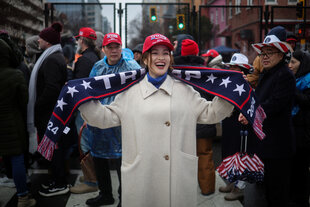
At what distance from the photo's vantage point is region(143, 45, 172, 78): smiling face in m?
2.21

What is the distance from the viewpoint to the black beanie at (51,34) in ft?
13.1

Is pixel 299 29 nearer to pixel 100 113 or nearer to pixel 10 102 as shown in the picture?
pixel 10 102

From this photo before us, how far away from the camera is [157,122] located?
7.10 ft

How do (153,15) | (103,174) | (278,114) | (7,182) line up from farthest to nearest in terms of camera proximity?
(153,15) → (7,182) → (103,174) → (278,114)

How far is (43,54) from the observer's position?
390 centimetres

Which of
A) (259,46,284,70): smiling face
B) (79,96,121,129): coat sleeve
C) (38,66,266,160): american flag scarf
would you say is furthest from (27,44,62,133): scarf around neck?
(259,46,284,70): smiling face

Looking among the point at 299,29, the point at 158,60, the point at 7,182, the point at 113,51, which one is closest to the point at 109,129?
the point at 113,51

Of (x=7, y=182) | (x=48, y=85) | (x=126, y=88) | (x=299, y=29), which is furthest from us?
(x=299, y=29)

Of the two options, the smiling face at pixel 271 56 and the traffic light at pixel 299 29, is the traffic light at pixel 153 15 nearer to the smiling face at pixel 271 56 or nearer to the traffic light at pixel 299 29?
the traffic light at pixel 299 29

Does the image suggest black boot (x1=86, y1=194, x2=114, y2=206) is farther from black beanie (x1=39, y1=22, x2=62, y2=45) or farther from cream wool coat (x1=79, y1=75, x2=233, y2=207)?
black beanie (x1=39, y1=22, x2=62, y2=45)

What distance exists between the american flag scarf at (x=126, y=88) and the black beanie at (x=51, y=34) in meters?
2.07

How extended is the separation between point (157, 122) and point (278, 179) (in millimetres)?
1596

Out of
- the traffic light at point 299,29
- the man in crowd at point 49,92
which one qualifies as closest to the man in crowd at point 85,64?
the man in crowd at point 49,92

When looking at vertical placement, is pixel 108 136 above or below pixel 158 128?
below
